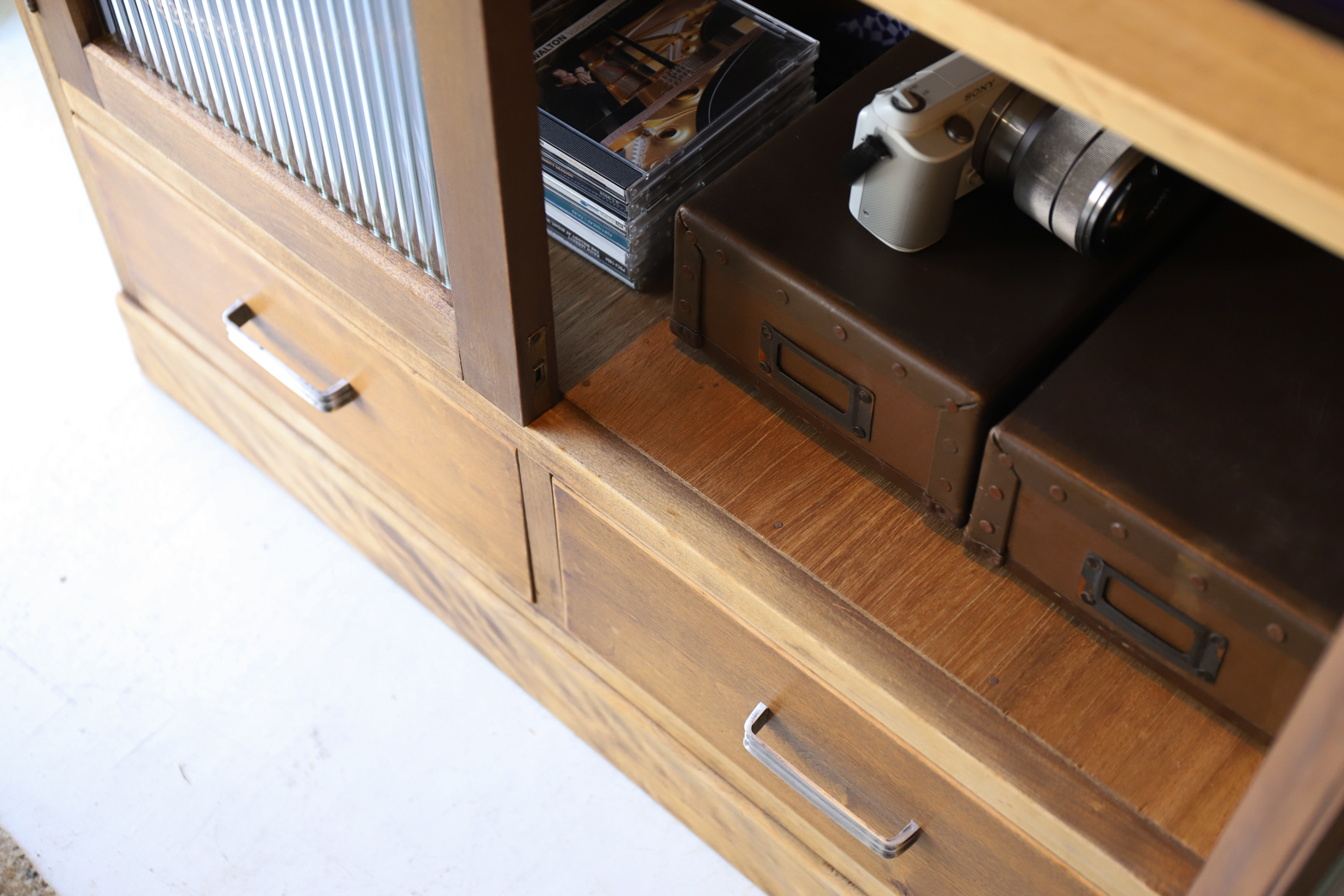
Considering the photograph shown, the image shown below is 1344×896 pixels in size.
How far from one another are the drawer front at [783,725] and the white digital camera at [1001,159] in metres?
0.29

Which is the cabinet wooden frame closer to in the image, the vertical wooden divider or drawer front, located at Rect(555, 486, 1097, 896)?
the vertical wooden divider

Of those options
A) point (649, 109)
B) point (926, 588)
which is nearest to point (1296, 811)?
point (926, 588)

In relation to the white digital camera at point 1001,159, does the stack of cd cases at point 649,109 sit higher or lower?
lower

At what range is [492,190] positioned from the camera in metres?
0.70

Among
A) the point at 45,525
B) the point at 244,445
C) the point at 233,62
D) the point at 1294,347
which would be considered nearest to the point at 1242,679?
the point at 1294,347

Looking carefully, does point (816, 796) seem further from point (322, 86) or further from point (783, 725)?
point (322, 86)

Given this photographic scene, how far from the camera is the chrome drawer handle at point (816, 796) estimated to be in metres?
0.78

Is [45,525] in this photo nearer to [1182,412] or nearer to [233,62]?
[233,62]

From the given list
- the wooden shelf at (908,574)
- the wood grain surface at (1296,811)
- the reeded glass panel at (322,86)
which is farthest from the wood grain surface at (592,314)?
the wood grain surface at (1296,811)

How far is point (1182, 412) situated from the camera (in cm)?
67

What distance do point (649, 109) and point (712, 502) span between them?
1.00 feet

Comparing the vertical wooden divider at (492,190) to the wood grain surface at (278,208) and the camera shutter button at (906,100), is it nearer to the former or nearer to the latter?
the wood grain surface at (278,208)

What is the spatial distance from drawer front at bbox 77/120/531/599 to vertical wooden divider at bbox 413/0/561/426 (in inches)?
3.3

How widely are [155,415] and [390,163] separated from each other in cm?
→ 65
